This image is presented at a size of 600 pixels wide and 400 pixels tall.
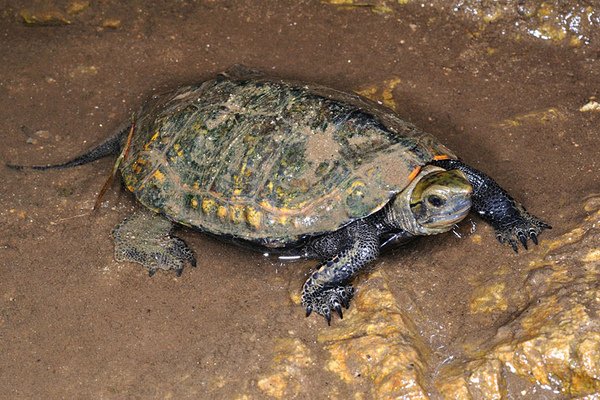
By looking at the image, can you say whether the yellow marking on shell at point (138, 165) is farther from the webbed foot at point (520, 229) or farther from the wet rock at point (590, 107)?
the wet rock at point (590, 107)

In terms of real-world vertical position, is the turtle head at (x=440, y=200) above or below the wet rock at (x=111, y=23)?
above

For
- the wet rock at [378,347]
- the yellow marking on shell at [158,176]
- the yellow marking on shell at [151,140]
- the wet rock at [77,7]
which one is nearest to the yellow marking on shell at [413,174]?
the wet rock at [378,347]

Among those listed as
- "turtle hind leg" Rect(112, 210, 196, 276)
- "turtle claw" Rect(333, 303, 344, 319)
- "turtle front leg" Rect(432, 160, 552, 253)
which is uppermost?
"turtle front leg" Rect(432, 160, 552, 253)

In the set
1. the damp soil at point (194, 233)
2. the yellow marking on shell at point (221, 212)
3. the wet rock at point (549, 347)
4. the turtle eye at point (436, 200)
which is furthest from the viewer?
the yellow marking on shell at point (221, 212)

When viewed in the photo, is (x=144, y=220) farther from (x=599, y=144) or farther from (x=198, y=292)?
(x=599, y=144)

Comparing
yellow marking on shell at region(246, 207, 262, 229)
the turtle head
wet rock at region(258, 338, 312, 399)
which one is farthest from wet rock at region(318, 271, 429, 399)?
yellow marking on shell at region(246, 207, 262, 229)

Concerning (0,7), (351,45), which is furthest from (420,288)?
(0,7)

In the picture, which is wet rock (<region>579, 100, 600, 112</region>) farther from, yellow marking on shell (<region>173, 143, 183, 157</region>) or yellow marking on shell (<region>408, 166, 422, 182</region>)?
yellow marking on shell (<region>173, 143, 183, 157</region>)
